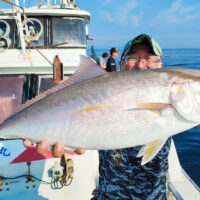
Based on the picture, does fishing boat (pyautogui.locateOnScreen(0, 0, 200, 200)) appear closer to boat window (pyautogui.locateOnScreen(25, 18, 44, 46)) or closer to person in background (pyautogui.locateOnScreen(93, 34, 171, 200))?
boat window (pyautogui.locateOnScreen(25, 18, 44, 46))

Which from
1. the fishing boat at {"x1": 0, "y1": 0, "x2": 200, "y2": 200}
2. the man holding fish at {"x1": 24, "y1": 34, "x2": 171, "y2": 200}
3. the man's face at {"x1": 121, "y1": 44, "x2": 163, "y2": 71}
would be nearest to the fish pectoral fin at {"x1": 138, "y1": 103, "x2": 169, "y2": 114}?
the man holding fish at {"x1": 24, "y1": 34, "x2": 171, "y2": 200}

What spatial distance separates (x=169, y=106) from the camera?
4.60 feet

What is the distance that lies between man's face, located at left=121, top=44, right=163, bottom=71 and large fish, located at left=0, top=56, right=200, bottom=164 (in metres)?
0.59

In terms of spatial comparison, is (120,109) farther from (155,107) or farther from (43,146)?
(43,146)

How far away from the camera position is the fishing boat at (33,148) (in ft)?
10.5

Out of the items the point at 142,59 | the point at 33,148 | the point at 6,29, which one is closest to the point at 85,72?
the point at 142,59

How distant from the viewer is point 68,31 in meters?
5.22

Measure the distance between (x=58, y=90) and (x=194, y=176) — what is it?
204 inches

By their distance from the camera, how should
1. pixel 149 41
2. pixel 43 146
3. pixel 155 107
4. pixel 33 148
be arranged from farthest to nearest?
pixel 33 148 < pixel 149 41 < pixel 43 146 < pixel 155 107

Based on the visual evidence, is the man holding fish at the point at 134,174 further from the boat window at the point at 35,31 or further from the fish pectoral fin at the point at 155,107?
the boat window at the point at 35,31

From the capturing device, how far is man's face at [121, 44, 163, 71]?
2.06 m

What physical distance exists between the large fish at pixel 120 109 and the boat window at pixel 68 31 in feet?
12.8

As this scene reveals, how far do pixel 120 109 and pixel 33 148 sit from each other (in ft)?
7.58

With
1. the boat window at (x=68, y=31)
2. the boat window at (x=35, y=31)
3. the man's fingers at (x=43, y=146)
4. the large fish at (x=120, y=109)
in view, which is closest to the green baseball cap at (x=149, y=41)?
the large fish at (x=120, y=109)
